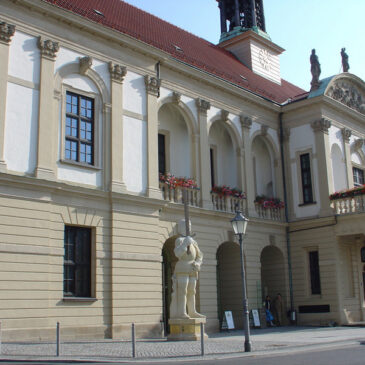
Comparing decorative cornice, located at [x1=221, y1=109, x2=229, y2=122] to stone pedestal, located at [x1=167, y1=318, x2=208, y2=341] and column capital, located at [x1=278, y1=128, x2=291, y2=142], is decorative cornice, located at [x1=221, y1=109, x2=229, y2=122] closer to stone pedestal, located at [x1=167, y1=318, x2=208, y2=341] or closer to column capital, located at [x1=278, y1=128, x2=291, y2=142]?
column capital, located at [x1=278, y1=128, x2=291, y2=142]

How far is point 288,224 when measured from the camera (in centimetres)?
3019

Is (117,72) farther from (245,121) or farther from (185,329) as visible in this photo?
(185,329)

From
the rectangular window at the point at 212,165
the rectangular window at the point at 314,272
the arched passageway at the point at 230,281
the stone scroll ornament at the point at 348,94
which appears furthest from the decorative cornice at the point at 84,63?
the rectangular window at the point at 314,272

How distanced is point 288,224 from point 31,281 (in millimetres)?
16044

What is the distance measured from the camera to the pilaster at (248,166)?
28.2 meters

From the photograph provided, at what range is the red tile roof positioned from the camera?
960 inches

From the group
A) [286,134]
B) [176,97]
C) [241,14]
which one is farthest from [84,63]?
[241,14]

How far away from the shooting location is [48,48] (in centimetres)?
2027

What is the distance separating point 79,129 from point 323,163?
46.6ft

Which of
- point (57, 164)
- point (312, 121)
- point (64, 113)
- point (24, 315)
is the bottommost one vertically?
point (24, 315)

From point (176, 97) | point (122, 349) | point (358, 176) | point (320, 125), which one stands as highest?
point (320, 125)

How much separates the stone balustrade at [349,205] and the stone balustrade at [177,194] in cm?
800

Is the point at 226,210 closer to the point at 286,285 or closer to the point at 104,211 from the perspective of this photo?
the point at 286,285

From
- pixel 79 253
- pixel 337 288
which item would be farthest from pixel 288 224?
pixel 79 253
